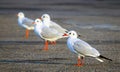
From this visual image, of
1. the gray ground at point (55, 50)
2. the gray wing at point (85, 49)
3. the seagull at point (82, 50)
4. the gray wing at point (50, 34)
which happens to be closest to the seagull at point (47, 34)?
the gray wing at point (50, 34)

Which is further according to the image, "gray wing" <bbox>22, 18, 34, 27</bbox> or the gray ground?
"gray wing" <bbox>22, 18, 34, 27</bbox>

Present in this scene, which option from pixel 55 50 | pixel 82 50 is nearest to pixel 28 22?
pixel 55 50

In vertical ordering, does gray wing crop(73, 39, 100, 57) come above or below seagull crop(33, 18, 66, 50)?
below

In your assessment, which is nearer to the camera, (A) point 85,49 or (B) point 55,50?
(A) point 85,49

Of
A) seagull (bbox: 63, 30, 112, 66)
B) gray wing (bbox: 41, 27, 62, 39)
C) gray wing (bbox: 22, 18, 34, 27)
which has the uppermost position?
gray wing (bbox: 22, 18, 34, 27)

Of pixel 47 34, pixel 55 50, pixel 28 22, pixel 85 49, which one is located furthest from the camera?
pixel 28 22

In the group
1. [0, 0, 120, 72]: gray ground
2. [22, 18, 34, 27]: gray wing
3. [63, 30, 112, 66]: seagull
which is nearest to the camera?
[63, 30, 112, 66]: seagull

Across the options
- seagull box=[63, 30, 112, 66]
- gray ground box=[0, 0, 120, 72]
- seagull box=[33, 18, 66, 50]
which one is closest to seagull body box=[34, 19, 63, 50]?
seagull box=[33, 18, 66, 50]

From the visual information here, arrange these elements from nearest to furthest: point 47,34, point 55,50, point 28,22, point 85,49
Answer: point 85,49 → point 55,50 → point 47,34 → point 28,22

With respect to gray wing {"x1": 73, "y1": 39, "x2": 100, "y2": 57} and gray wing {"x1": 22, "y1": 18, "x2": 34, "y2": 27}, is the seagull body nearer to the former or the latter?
gray wing {"x1": 73, "y1": 39, "x2": 100, "y2": 57}

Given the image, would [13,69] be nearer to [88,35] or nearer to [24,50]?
[24,50]

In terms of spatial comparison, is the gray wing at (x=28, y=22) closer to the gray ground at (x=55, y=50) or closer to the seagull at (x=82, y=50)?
the gray ground at (x=55, y=50)

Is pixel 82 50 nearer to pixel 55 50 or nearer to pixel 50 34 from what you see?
pixel 55 50

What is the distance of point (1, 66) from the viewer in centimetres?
1290
